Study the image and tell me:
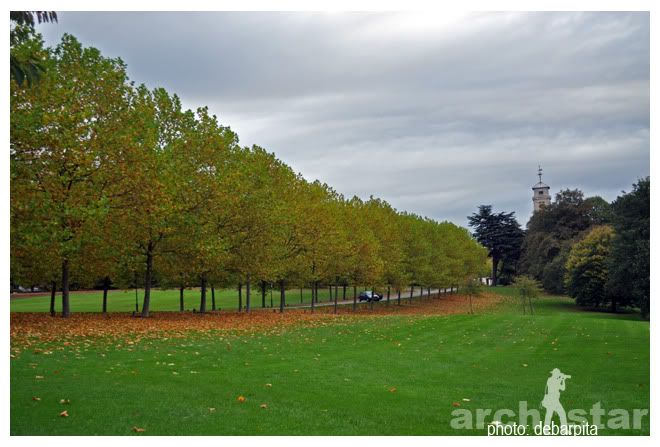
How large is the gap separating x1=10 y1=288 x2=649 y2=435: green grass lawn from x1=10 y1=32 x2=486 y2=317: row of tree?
6033 millimetres

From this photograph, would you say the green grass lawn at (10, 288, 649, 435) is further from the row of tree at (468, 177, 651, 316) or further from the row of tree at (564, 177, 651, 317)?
the row of tree at (468, 177, 651, 316)

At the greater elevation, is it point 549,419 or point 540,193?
point 540,193

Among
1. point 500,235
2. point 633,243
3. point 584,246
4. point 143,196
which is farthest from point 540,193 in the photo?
point 143,196

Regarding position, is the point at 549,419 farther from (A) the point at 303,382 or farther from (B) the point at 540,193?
(B) the point at 540,193

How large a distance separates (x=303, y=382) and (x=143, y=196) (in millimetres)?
13451

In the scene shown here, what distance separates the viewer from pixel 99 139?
896 inches

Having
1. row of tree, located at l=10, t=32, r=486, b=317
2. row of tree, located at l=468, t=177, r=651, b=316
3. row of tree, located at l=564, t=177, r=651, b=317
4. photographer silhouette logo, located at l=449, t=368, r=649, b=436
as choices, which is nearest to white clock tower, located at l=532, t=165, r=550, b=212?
row of tree, located at l=468, t=177, r=651, b=316

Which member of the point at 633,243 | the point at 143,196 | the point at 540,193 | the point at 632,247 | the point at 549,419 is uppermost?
the point at 540,193

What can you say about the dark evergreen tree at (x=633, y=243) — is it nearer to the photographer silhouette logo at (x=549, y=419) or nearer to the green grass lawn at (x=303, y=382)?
the green grass lawn at (x=303, y=382)

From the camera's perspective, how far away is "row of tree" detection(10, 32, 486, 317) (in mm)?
20312

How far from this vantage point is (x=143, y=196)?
2345cm

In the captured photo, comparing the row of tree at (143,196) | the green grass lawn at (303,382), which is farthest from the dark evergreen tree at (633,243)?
the green grass lawn at (303,382)

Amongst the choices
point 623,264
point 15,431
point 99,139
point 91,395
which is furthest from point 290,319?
point 623,264
